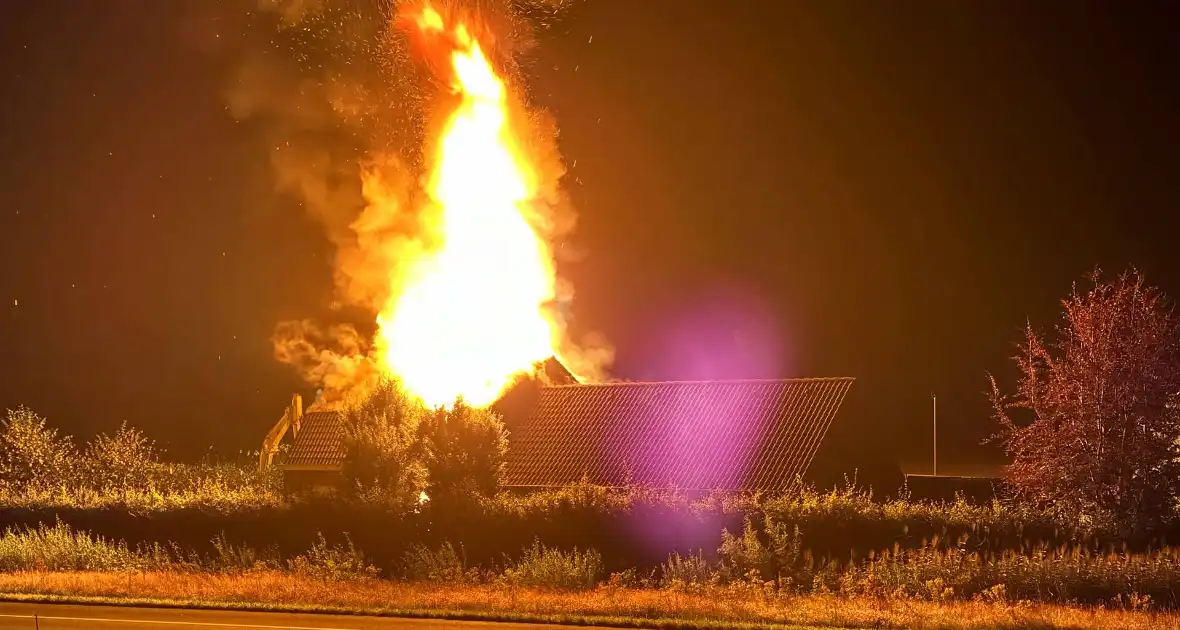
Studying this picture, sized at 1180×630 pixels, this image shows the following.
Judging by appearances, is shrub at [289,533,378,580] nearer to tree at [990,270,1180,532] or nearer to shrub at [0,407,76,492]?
tree at [990,270,1180,532]

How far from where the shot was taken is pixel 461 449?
32.8m

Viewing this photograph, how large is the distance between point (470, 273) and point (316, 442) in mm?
14419

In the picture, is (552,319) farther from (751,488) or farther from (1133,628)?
(1133,628)

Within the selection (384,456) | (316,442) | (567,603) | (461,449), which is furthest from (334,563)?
(316,442)

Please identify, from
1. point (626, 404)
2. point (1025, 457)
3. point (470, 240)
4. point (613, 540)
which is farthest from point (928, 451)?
point (613, 540)

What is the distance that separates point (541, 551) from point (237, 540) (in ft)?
27.7

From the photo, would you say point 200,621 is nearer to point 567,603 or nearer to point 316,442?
point 567,603

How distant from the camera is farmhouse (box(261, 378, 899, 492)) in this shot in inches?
1674

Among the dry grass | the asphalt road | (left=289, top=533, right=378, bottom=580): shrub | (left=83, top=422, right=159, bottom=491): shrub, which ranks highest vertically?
(left=83, top=422, right=159, bottom=491): shrub

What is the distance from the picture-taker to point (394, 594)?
25.8 meters

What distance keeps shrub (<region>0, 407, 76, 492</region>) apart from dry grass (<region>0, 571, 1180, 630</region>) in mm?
20962

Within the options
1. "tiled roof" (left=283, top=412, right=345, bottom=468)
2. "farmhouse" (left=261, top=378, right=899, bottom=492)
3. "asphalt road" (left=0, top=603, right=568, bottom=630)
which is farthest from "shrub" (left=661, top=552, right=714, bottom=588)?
"tiled roof" (left=283, top=412, right=345, bottom=468)

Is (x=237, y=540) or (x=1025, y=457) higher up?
(x=1025, y=457)

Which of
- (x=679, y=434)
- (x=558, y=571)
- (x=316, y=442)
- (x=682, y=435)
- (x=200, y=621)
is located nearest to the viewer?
(x=200, y=621)
